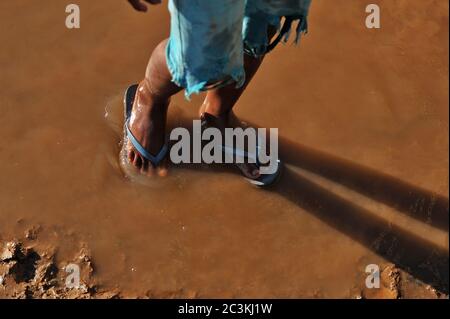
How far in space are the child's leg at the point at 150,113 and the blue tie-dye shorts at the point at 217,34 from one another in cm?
22

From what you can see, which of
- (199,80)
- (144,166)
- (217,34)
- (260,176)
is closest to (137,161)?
(144,166)

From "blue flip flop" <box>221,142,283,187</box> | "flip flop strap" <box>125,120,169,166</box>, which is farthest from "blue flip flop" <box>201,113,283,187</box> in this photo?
"flip flop strap" <box>125,120,169,166</box>

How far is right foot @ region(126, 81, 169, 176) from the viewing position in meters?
1.92

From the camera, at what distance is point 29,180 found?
2049 mm

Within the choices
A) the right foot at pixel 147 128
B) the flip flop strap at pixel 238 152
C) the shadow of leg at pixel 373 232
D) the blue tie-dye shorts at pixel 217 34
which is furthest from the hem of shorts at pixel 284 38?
the shadow of leg at pixel 373 232

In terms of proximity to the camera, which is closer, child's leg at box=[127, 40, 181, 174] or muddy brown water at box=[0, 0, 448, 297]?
child's leg at box=[127, 40, 181, 174]

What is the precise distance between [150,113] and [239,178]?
426 mm

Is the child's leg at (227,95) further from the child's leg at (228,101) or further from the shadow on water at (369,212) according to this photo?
the shadow on water at (369,212)

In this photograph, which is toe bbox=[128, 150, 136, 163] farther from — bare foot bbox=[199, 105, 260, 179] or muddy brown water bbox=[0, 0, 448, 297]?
bare foot bbox=[199, 105, 260, 179]

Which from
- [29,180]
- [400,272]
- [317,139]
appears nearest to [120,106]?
[29,180]

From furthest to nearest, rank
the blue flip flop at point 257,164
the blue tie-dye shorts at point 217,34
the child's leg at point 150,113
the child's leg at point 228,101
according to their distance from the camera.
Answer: the blue flip flop at point 257,164
the child's leg at point 228,101
the child's leg at point 150,113
the blue tie-dye shorts at point 217,34

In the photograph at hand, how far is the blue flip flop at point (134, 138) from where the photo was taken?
6.64ft

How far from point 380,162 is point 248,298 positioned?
0.73 m

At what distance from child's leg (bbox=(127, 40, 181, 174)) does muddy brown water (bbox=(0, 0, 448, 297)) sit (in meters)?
0.09
